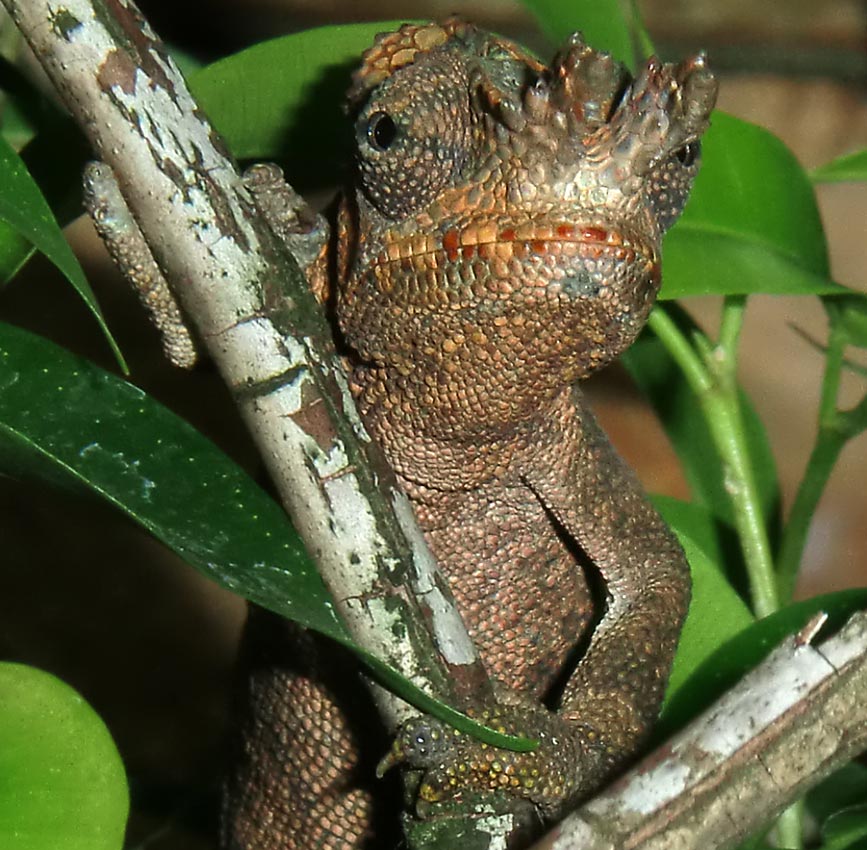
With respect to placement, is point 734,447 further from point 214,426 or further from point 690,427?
point 214,426

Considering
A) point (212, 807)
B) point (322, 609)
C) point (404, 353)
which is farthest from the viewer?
point (212, 807)

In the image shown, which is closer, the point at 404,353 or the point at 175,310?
the point at 404,353

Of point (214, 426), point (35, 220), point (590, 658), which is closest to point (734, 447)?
point (590, 658)

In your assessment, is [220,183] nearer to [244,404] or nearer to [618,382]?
[244,404]

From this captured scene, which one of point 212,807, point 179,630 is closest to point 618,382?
point 179,630

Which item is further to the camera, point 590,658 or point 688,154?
point 590,658

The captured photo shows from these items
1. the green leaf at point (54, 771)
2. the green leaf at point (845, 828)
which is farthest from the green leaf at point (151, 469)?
the green leaf at point (845, 828)

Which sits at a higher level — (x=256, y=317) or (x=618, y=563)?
(x=256, y=317)

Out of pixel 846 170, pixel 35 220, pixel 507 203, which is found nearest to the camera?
pixel 35 220
